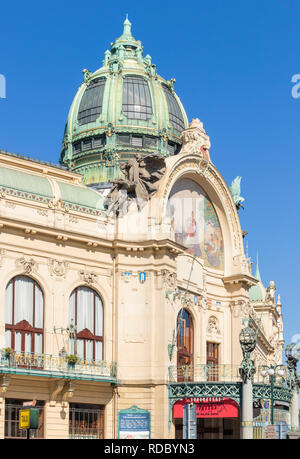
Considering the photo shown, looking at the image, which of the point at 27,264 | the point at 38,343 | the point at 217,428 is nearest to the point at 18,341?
the point at 38,343

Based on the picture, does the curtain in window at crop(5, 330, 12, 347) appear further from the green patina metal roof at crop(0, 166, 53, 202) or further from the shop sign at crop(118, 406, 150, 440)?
the shop sign at crop(118, 406, 150, 440)

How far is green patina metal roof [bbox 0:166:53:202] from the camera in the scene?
42.7 m

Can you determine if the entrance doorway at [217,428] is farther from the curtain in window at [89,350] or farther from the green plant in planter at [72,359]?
the green plant in planter at [72,359]

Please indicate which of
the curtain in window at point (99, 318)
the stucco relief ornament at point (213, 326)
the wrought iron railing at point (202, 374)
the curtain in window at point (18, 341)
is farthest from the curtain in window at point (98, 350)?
the stucco relief ornament at point (213, 326)

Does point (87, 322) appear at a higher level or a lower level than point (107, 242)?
lower

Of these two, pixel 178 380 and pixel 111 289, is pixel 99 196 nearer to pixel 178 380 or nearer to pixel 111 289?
pixel 111 289

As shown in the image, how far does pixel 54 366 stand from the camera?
4216 centimetres

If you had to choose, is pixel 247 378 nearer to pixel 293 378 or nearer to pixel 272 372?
pixel 272 372

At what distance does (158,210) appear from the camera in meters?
46.8

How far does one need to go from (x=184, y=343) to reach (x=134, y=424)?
6.05m

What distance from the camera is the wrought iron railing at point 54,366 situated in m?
40.2

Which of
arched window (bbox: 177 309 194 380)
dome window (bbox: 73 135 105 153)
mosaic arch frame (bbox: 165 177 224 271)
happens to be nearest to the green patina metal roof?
mosaic arch frame (bbox: 165 177 224 271)

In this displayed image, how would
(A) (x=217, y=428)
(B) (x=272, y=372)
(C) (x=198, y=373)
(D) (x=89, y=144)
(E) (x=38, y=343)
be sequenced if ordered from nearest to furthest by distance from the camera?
(B) (x=272, y=372), (E) (x=38, y=343), (C) (x=198, y=373), (A) (x=217, y=428), (D) (x=89, y=144)
